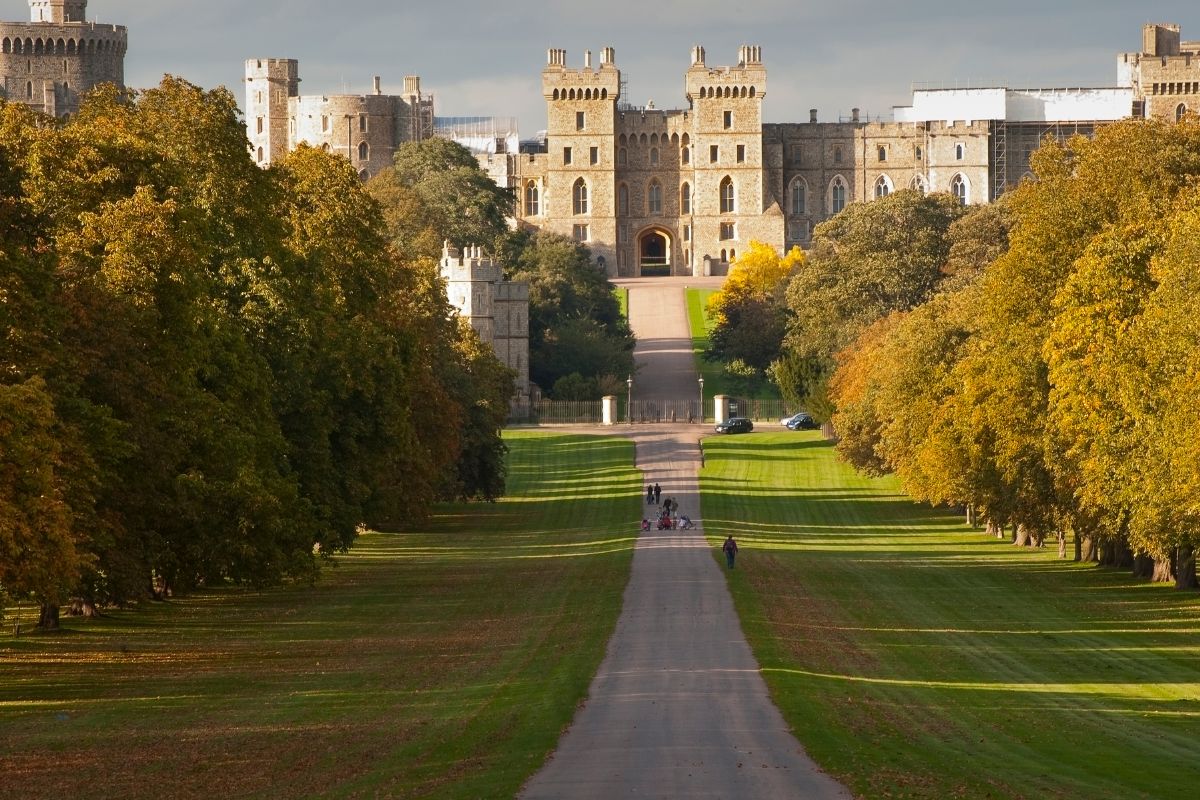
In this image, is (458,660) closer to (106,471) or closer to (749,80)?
(106,471)

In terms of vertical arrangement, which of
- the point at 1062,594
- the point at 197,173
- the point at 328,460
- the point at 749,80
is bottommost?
the point at 1062,594

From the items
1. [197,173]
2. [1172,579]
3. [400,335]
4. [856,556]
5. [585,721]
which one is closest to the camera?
[585,721]

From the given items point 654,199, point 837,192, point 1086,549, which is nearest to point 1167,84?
point 837,192

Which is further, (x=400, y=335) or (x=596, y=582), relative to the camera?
(x=400, y=335)

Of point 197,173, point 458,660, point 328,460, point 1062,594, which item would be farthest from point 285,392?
point 1062,594

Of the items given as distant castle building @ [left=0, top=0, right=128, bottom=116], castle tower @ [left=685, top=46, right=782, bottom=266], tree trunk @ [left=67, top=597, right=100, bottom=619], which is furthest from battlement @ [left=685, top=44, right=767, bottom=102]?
tree trunk @ [left=67, top=597, right=100, bottom=619]

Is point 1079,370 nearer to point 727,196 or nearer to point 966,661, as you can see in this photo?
point 966,661

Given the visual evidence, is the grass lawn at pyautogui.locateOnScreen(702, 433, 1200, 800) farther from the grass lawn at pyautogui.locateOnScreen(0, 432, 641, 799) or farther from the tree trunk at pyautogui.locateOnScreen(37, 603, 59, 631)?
the tree trunk at pyautogui.locateOnScreen(37, 603, 59, 631)

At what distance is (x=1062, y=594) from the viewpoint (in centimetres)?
3931

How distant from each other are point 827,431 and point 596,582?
40660 mm

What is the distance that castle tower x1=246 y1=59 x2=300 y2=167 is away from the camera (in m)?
139

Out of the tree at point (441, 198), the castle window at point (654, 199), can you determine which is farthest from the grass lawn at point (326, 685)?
the castle window at point (654, 199)

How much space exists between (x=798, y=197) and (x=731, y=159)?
769 cm

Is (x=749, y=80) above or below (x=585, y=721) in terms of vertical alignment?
above
